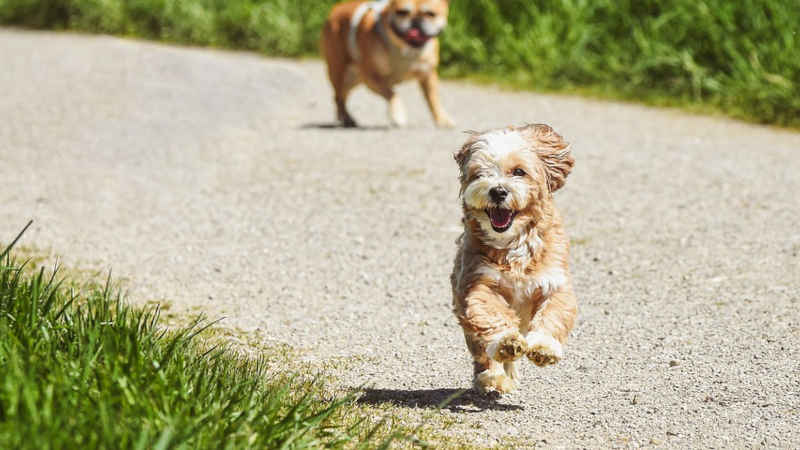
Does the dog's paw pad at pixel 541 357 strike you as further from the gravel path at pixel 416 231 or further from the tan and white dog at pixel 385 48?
the tan and white dog at pixel 385 48

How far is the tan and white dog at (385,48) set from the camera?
9.40m

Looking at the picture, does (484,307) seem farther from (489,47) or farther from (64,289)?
(489,47)

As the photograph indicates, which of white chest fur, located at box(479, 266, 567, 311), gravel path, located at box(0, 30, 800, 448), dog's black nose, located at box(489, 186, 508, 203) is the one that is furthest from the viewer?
gravel path, located at box(0, 30, 800, 448)

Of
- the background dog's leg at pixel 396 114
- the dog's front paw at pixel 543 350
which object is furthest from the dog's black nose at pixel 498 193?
the background dog's leg at pixel 396 114

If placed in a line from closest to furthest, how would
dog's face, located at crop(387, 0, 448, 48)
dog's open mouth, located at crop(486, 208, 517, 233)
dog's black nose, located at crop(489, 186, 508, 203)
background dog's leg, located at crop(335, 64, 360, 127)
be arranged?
1. dog's black nose, located at crop(489, 186, 508, 203)
2. dog's open mouth, located at crop(486, 208, 517, 233)
3. dog's face, located at crop(387, 0, 448, 48)
4. background dog's leg, located at crop(335, 64, 360, 127)

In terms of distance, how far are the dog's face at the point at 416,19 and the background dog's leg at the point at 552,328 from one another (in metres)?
5.41

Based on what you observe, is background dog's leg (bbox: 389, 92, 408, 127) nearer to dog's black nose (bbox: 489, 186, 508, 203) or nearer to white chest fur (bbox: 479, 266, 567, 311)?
white chest fur (bbox: 479, 266, 567, 311)

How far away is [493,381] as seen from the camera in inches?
171

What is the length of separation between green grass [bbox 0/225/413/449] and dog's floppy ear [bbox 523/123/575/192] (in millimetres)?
1054

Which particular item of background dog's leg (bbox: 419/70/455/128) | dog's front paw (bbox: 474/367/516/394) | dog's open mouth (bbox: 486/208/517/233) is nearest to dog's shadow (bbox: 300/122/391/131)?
background dog's leg (bbox: 419/70/455/128)

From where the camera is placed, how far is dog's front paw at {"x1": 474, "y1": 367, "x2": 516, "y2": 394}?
4.35m

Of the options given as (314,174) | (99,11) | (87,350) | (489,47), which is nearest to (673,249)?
(314,174)

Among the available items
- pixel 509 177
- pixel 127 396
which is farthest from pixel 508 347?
pixel 127 396

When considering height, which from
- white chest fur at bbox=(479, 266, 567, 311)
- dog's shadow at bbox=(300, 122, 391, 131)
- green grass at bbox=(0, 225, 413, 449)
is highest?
white chest fur at bbox=(479, 266, 567, 311)
